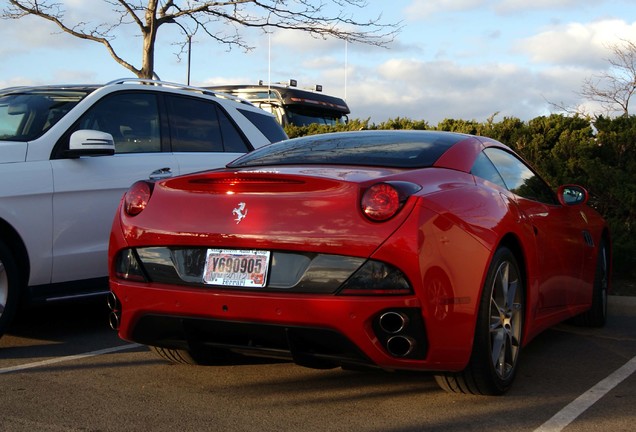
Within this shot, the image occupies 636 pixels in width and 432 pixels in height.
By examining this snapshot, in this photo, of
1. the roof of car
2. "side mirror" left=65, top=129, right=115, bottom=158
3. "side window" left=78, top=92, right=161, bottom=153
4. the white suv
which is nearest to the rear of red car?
the white suv

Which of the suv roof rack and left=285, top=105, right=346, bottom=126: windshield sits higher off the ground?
the suv roof rack

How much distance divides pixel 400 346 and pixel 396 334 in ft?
0.25

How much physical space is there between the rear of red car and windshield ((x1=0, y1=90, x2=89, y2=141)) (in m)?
2.09

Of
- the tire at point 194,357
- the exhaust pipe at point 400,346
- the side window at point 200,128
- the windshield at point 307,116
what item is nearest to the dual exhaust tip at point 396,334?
the exhaust pipe at point 400,346

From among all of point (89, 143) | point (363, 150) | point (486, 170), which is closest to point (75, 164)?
point (89, 143)

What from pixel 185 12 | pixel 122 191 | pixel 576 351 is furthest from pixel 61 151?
pixel 185 12

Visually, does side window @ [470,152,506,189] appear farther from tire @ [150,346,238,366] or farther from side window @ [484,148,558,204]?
tire @ [150,346,238,366]

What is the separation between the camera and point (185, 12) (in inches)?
612

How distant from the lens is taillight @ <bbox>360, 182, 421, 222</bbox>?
167 inches

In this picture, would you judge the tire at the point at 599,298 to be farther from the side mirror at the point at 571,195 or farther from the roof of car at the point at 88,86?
the roof of car at the point at 88,86

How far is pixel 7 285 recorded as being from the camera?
5.81m

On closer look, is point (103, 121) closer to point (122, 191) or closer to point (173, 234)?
point (122, 191)

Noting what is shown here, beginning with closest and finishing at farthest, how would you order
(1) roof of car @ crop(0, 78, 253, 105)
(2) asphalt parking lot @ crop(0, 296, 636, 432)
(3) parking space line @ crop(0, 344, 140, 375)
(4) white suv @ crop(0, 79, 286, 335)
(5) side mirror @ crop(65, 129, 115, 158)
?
(2) asphalt parking lot @ crop(0, 296, 636, 432), (3) parking space line @ crop(0, 344, 140, 375), (4) white suv @ crop(0, 79, 286, 335), (5) side mirror @ crop(65, 129, 115, 158), (1) roof of car @ crop(0, 78, 253, 105)

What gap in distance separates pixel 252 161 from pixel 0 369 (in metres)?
1.88
